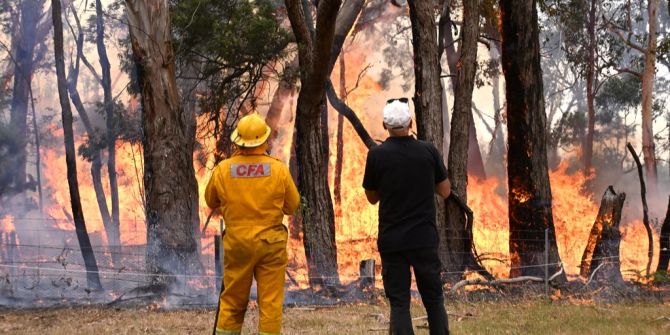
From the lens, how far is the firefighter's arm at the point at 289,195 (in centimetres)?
660

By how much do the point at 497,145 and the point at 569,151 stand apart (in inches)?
242

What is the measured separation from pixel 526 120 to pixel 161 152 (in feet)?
21.1

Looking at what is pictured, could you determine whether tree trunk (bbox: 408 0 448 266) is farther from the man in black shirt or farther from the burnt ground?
the man in black shirt

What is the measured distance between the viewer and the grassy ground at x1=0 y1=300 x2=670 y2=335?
9.13 meters

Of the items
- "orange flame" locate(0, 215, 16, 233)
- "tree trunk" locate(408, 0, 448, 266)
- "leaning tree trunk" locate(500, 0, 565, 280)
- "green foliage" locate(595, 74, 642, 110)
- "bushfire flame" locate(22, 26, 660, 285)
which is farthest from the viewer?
"green foliage" locate(595, 74, 642, 110)

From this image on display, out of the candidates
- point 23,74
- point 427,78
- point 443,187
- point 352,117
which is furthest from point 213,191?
point 23,74

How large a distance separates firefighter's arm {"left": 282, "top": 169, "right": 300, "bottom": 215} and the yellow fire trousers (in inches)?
6.6

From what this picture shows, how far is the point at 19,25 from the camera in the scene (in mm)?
37531

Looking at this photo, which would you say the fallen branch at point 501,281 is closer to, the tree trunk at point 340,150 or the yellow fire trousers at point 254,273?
the yellow fire trousers at point 254,273

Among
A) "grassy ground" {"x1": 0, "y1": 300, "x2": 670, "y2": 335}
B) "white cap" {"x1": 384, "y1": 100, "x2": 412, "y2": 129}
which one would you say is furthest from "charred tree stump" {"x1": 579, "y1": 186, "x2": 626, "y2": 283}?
"white cap" {"x1": 384, "y1": 100, "x2": 412, "y2": 129}

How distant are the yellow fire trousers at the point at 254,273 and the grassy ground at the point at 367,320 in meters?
2.51

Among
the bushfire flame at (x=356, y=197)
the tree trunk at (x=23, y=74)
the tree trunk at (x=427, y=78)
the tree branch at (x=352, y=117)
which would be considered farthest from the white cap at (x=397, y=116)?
the tree trunk at (x=23, y=74)

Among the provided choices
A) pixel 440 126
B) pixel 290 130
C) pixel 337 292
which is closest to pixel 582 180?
pixel 290 130

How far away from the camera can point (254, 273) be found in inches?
263
